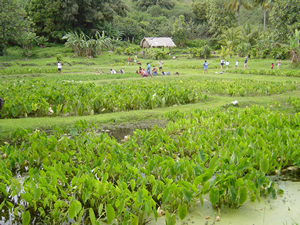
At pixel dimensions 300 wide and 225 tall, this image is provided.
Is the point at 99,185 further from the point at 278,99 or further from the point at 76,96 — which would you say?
the point at 278,99

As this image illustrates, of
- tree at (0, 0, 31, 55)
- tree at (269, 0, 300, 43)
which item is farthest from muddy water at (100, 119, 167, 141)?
tree at (0, 0, 31, 55)

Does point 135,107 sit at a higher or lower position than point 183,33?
lower

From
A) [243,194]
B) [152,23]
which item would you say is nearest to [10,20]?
[243,194]

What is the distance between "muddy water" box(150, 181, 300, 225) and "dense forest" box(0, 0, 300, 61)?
58.8ft

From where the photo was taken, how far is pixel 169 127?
5.70m

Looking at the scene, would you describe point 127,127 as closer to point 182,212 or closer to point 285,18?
point 182,212

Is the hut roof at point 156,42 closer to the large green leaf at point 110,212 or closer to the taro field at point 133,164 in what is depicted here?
the taro field at point 133,164

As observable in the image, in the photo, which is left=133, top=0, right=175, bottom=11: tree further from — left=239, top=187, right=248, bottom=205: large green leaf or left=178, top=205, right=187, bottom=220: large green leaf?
left=178, top=205, right=187, bottom=220: large green leaf

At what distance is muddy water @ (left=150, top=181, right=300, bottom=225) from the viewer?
9.80 feet

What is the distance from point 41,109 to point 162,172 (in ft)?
17.9

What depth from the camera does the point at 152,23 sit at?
1853 inches

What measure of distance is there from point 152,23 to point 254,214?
1846 inches

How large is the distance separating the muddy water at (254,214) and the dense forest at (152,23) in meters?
17.9

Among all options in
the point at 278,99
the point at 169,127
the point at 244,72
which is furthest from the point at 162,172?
the point at 244,72
